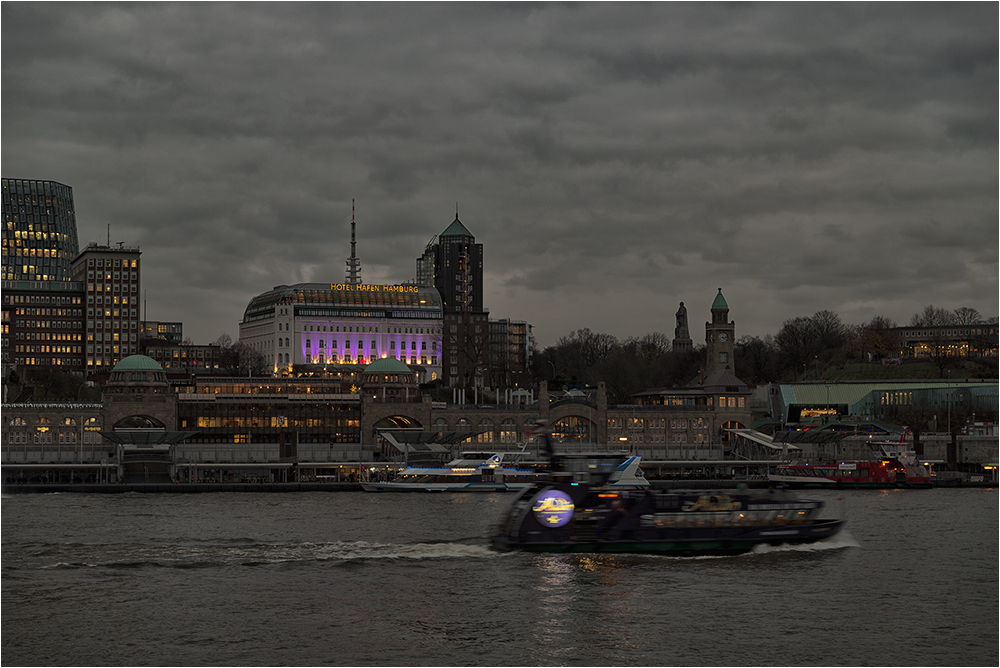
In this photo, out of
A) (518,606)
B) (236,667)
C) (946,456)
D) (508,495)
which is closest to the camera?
(236,667)

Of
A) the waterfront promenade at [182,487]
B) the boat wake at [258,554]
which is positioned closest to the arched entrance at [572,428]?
the waterfront promenade at [182,487]

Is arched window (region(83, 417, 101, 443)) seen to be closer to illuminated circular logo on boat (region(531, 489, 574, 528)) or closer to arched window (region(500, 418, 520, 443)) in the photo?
arched window (region(500, 418, 520, 443))

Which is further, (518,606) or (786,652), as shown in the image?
(518,606)

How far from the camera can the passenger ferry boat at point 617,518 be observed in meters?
70.2

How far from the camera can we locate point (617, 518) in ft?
232

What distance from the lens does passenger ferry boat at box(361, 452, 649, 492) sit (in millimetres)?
120500

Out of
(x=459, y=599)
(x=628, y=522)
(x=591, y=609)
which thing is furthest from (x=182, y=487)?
(x=591, y=609)

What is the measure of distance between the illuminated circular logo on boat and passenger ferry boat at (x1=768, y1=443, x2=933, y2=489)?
63.4 meters

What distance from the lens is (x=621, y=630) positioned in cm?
5156

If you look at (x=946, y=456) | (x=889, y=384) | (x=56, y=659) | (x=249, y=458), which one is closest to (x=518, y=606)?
(x=56, y=659)

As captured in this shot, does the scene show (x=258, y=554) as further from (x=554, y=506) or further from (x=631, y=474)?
(x=631, y=474)

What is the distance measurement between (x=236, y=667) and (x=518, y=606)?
49.4ft

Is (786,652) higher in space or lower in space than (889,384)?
lower

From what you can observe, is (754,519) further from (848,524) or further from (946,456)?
(946,456)
